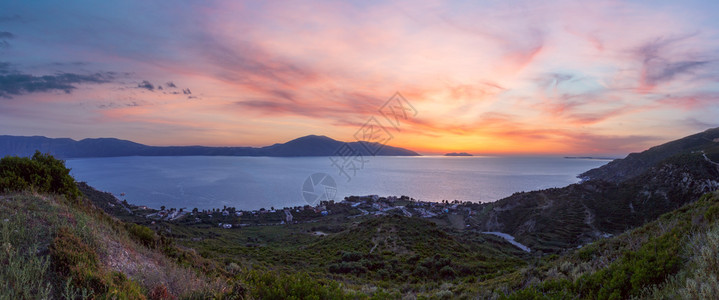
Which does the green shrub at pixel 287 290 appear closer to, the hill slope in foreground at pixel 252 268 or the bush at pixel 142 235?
the hill slope in foreground at pixel 252 268

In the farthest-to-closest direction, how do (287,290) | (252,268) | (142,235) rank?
(252,268), (142,235), (287,290)

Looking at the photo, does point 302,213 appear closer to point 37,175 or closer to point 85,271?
point 37,175

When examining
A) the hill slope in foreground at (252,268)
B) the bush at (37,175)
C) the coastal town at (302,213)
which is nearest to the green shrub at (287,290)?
the hill slope in foreground at (252,268)

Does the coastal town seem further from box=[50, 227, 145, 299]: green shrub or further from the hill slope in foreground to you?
box=[50, 227, 145, 299]: green shrub

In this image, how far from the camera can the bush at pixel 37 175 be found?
26.3ft

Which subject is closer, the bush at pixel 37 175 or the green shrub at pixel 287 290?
the green shrub at pixel 287 290

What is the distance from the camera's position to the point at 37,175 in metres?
8.68

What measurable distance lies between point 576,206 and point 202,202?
80927 millimetres

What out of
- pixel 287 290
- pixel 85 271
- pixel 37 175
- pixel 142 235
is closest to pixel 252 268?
pixel 142 235

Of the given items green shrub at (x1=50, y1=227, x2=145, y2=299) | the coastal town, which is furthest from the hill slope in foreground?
the coastal town

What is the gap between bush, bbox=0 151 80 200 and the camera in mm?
8008

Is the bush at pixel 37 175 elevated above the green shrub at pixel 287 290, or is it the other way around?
the bush at pixel 37 175

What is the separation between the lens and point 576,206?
1640 inches

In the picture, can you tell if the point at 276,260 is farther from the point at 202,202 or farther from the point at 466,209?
the point at 202,202
